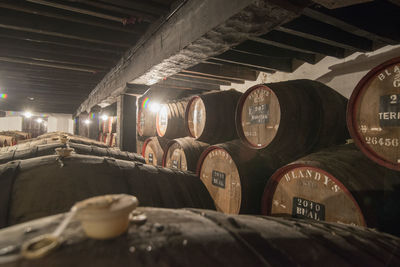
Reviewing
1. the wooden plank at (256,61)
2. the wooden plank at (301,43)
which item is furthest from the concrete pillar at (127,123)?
the wooden plank at (301,43)

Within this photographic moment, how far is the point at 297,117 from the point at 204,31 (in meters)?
1.32

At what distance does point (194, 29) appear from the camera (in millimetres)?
2354

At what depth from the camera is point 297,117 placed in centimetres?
254

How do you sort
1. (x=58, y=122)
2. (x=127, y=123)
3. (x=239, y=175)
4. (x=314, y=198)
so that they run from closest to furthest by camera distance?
1. (x=314, y=198)
2. (x=239, y=175)
3. (x=127, y=123)
4. (x=58, y=122)

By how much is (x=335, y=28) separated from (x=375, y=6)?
413 millimetres

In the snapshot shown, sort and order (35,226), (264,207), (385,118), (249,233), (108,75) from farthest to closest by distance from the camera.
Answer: (108,75) → (264,207) → (385,118) → (249,233) → (35,226)

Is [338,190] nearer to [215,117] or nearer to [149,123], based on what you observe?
[215,117]

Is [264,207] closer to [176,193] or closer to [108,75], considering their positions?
[176,193]

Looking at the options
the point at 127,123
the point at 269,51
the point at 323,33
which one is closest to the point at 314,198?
the point at 323,33

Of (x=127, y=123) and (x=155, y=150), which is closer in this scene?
(x=155, y=150)

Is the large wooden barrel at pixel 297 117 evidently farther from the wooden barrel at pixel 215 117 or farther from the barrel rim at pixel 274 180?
the wooden barrel at pixel 215 117

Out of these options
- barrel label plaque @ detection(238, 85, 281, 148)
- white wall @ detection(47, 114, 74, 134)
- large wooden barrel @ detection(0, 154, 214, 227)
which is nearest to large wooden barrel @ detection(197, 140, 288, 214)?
barrel label plaque @ detection(238, 85, 281, 148)

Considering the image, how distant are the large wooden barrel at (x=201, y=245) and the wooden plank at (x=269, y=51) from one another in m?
2.57

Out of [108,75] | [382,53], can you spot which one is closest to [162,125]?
[108,75]
